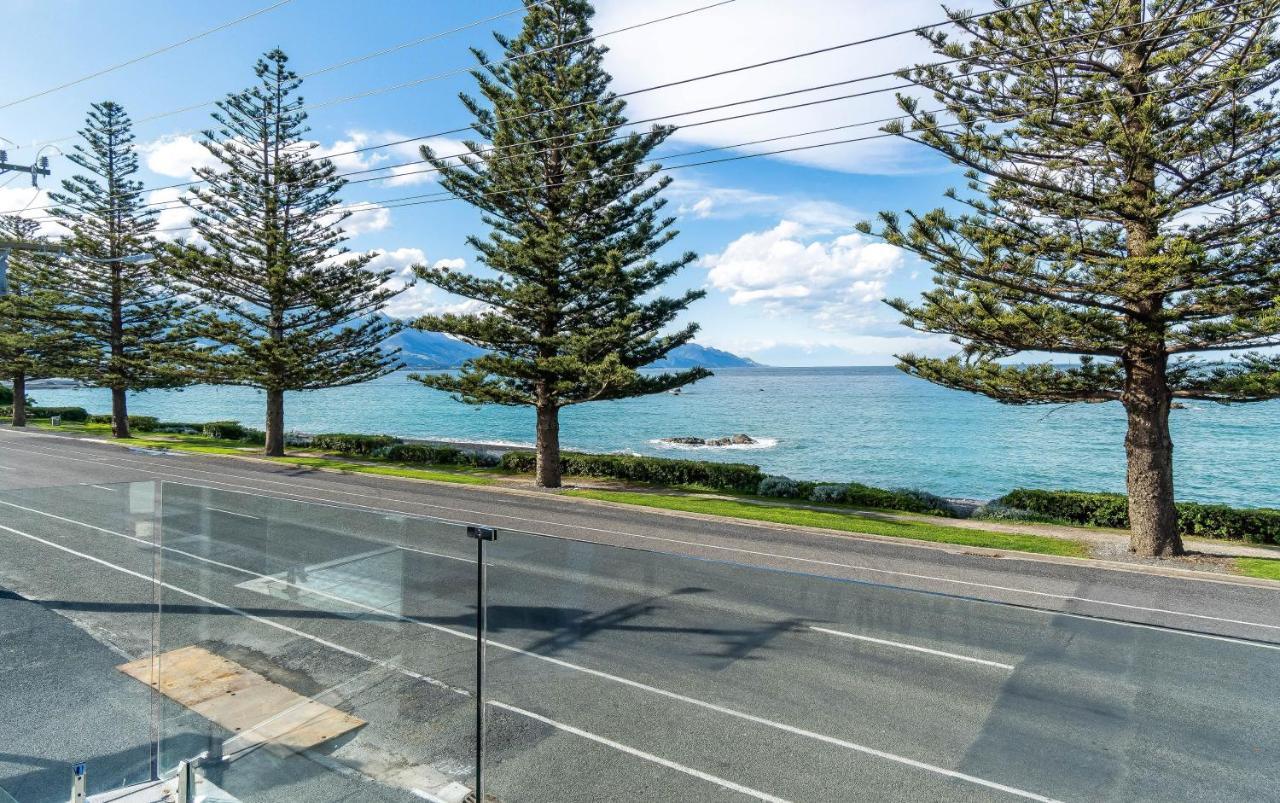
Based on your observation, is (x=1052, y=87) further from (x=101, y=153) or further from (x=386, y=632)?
(x=101, y=153)

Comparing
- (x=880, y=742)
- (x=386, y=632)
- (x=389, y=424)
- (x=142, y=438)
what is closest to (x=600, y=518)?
(x=386, y=632)

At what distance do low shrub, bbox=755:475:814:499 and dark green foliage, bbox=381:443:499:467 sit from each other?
33.8 feet

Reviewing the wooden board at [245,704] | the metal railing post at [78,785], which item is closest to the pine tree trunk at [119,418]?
the wooden board at [245,704]

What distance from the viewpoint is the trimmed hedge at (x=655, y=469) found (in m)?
20.8

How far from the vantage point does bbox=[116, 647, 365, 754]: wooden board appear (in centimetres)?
402

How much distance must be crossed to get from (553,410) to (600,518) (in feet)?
19.7

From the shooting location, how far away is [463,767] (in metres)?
3.80

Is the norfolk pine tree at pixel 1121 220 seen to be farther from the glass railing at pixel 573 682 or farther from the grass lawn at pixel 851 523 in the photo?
the glass railing at pixel 573 682

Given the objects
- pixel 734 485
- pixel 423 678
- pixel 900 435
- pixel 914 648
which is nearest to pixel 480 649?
pixel 423 678

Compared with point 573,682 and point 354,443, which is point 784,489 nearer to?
point 573,682

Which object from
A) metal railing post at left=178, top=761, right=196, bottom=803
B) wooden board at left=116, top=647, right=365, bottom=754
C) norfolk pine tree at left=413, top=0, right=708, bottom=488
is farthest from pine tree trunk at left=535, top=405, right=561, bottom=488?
metal railing post at left=178, top=761, right=196, bottom=803

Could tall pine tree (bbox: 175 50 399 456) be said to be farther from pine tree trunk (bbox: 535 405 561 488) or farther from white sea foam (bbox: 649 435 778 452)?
white sea foam (bbox: 649 435 778 452)

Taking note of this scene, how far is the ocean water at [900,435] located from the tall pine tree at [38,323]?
17.5 meters

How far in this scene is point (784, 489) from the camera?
1964cm
